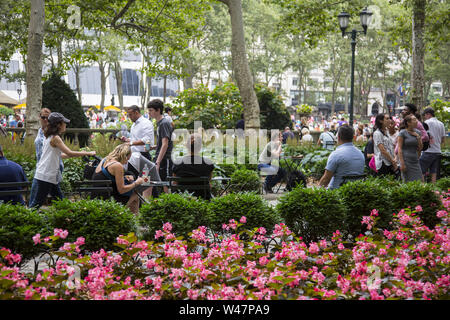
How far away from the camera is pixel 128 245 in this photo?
4.18m

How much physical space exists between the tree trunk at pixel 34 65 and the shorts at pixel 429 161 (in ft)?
28.7

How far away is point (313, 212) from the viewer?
18.9 feet

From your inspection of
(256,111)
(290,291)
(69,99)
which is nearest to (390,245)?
(290,291)

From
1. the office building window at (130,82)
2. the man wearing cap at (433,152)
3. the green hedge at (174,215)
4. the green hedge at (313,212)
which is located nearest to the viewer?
the green hedge at (174,215)

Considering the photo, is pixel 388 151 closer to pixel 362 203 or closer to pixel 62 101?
pixel 362 203

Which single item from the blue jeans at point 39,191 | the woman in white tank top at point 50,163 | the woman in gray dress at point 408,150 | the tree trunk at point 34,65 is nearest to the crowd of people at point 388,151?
the woman in gray dress at point 408,150

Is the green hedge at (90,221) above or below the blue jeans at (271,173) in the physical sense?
above

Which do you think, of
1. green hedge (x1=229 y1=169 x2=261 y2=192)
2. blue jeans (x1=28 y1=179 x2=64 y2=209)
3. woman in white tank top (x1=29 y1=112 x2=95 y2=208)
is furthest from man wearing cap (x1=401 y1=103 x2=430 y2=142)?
blue jeans (x1=28 y1=179 x2=64 y2=209)

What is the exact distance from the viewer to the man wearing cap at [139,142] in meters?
8.14

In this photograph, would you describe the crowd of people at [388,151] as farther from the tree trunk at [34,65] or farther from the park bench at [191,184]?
the tree trunk at [34,65]

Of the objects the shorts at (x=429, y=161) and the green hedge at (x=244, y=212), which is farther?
the shorts at (x=429, y=161)

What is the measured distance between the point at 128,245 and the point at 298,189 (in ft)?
7.98

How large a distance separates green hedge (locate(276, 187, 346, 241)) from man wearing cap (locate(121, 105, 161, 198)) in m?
2.84
